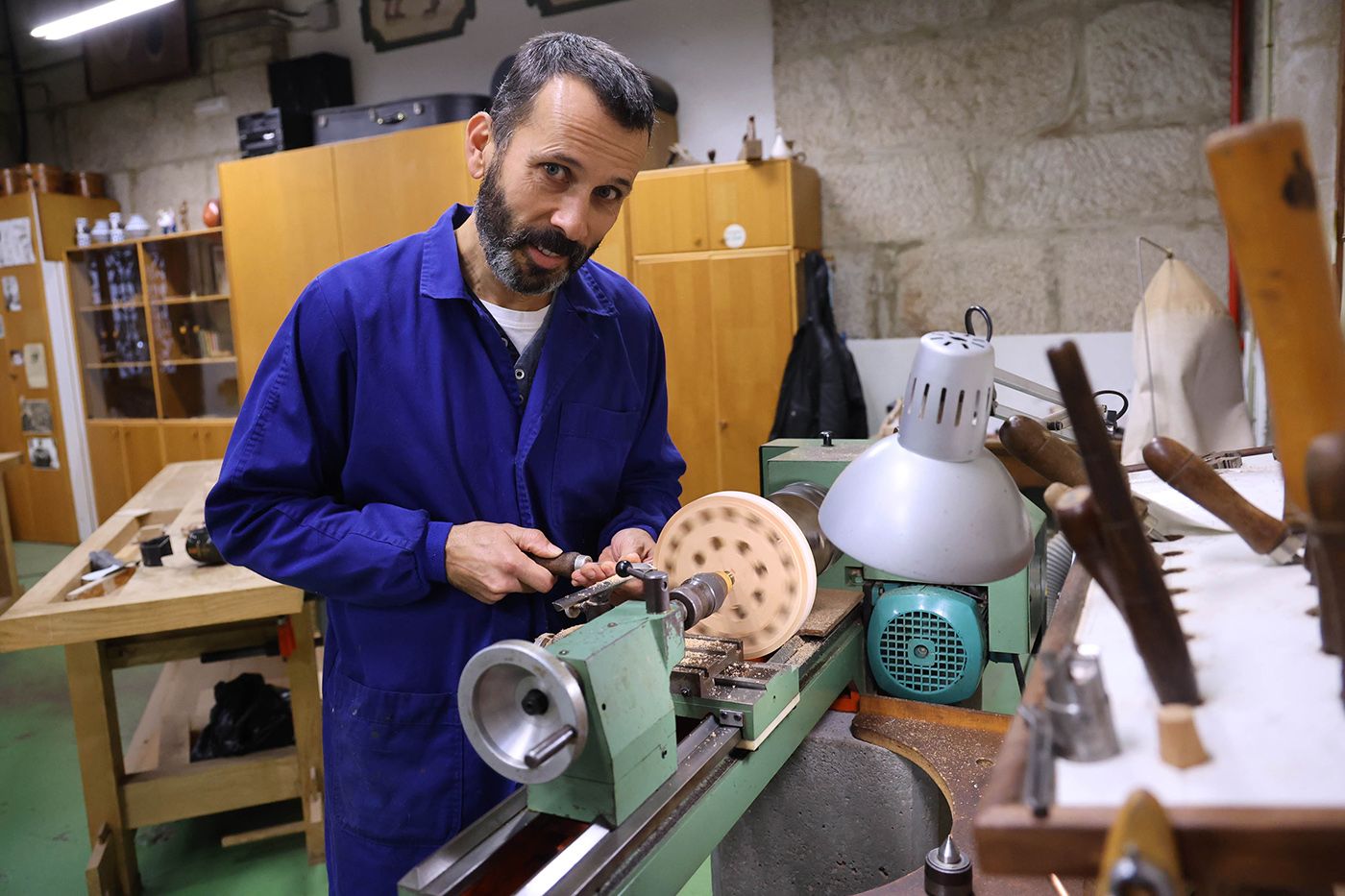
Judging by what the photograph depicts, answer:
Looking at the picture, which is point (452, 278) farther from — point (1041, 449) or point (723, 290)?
point (723, 290)

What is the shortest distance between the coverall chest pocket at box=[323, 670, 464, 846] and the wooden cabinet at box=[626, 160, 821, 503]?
8.56 feet

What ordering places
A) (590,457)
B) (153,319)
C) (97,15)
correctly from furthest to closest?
1. (153,319)
2. (97,15)
3. (590,457)

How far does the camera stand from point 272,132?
4.71 m

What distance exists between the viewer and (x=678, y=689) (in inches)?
47.6

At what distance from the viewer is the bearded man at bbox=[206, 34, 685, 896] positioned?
1.28m

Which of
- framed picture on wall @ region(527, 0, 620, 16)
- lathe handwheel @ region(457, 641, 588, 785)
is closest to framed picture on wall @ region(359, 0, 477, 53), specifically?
framed picture on wall @ region(527, 0, 620, 16)

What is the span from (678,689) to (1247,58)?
310cm

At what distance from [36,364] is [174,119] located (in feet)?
5.83

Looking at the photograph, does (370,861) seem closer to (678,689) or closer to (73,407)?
(678,689)

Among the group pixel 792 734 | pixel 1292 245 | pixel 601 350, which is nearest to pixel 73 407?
pixel 601 350

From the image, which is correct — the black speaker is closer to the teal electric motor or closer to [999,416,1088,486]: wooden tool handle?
the teal electric motor

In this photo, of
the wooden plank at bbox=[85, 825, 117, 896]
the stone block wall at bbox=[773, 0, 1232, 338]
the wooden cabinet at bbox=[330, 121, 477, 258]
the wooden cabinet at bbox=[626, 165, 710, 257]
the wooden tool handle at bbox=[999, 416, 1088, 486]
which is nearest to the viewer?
the wooden tool handle at bbox=[999, 416, 1088, 486]

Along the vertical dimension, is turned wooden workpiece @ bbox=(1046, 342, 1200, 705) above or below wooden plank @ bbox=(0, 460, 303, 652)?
above

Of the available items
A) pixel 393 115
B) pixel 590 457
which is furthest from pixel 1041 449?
pixel 393 115
